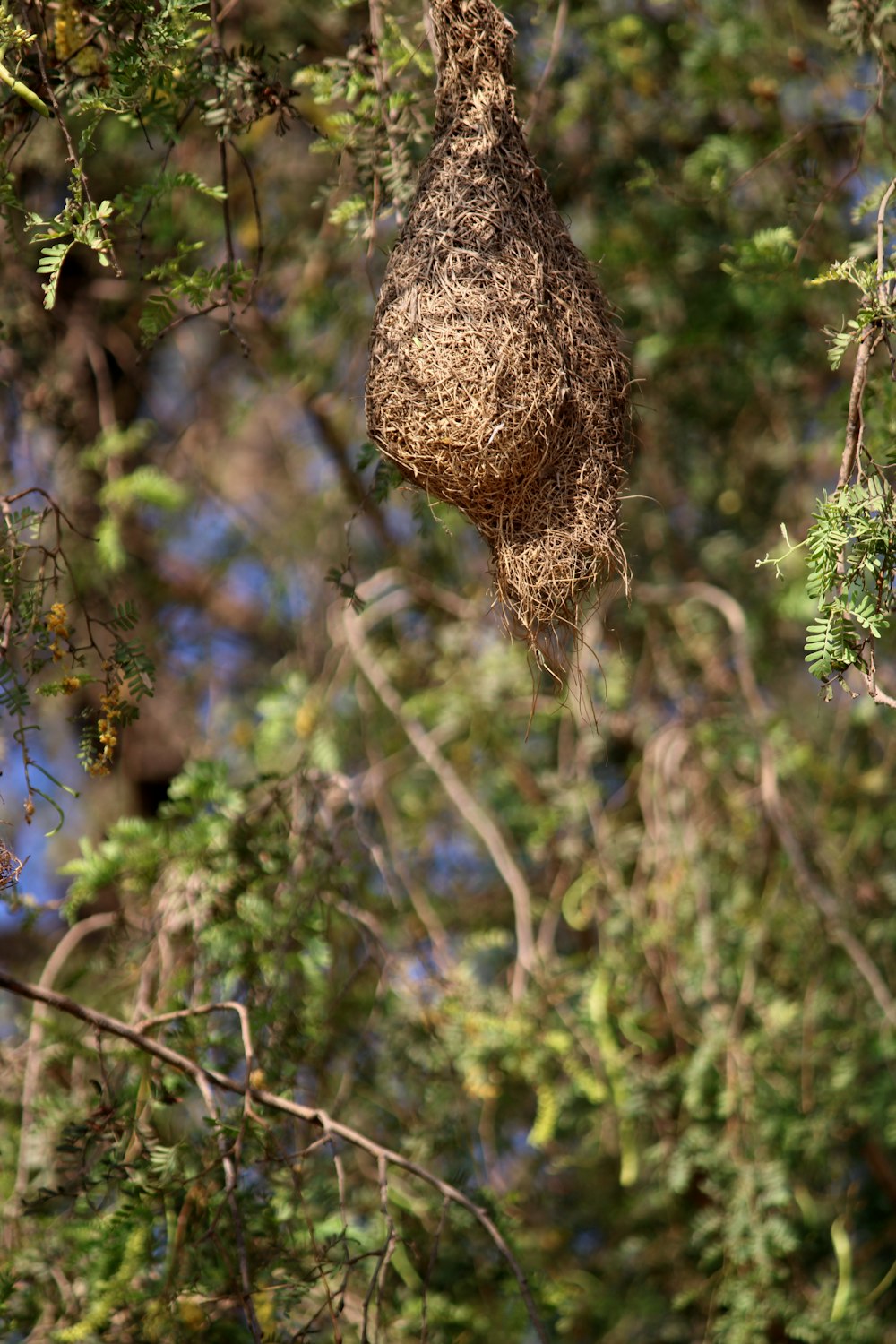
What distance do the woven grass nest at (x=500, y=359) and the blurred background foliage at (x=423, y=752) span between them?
256 mm

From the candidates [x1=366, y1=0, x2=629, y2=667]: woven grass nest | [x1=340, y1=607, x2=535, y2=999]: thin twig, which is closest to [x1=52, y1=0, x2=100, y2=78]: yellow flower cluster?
[x1=366, y1=0, x2=629, y2=667]: woven grass nest

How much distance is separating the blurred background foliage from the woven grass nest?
256mm

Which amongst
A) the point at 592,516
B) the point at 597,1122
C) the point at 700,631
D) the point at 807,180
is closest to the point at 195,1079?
the point at 592,516

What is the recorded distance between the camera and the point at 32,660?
2080 mm

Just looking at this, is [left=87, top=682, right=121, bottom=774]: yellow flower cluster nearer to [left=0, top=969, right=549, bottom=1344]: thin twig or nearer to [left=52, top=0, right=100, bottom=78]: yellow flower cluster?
[left=0, top=969, right=549, bottom=1344]: thin twig

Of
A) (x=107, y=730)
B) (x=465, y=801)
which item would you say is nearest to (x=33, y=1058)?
(x=107, y=730)

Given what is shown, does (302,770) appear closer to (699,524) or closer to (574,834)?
(574,834)

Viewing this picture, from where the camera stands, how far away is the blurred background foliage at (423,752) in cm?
241

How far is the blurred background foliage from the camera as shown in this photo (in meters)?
2.41

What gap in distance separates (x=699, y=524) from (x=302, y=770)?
2.05m

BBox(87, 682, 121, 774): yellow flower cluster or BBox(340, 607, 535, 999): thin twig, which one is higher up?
BBox(340, 607, 535, 999): thin twig

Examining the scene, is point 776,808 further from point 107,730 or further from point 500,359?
point 107,730

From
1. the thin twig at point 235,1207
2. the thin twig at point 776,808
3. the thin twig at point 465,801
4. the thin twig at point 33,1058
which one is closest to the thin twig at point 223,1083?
the thin twig at point 235,1207

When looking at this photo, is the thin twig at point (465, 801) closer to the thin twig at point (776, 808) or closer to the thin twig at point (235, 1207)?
the thin twig at point (776, 808)
